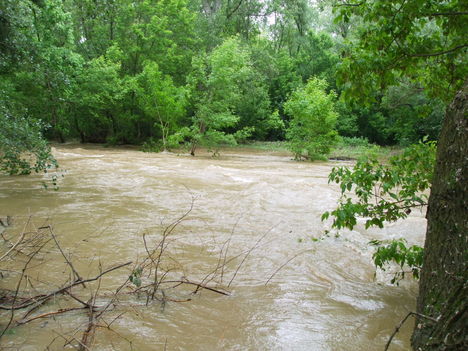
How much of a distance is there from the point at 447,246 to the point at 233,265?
287 centimetres

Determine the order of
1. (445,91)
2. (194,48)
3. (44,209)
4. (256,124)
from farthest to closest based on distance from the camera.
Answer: (256,124)
(194,48)
(44,209)
(445,91)

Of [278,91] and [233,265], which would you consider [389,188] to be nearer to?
[233,265]

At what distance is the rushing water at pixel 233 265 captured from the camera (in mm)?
2963

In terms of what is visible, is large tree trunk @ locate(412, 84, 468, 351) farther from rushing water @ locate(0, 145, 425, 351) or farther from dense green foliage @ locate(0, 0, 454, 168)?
dense green foliage @ locate(0, 0, 454, 168)

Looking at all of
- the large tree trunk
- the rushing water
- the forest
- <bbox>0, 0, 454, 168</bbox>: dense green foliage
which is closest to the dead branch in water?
the rushing water

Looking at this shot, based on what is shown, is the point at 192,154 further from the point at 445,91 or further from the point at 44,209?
the point at 445,91

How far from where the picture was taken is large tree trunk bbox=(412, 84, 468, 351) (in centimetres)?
196

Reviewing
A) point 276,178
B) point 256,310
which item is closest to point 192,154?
point 276,178

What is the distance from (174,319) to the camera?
3.18 meters

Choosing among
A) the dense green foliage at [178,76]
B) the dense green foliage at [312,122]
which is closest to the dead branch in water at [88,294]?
the dense green foliage at [178,76]

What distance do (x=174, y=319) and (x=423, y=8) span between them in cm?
378

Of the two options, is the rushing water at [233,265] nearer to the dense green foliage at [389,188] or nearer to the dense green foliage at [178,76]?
the dense green foliage at [389,188]

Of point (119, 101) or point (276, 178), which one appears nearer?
point (276, 178)

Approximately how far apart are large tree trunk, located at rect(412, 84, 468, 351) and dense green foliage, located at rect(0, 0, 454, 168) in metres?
8.04
